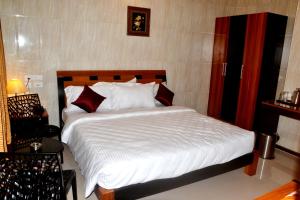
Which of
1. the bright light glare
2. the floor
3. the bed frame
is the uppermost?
the bright light glare

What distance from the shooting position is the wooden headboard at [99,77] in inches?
140

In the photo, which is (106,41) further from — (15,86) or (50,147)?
(50,147)

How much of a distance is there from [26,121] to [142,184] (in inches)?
70.3

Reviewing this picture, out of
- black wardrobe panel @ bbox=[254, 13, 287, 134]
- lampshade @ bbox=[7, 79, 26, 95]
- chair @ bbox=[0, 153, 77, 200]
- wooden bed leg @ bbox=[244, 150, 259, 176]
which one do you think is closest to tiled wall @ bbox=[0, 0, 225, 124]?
lampshade @ bbox=[7, 79, 26, 95]

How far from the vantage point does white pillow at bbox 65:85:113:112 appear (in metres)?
3.42

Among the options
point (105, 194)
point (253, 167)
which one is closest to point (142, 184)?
point (105, 194)

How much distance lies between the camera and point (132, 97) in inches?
143

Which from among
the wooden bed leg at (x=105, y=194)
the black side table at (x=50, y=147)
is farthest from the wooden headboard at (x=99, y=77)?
the wooden bed leg at (x=105, y=194)

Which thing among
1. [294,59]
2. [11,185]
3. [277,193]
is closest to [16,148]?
[11,185]

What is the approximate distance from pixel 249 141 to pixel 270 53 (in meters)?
1.77

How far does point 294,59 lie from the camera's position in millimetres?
3770

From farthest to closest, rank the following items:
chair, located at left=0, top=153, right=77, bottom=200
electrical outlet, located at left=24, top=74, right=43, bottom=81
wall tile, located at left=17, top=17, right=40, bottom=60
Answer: electrical outlet, located at left=24, top=74, right=43, bottom=81
wall tile, located at left=17, top=17, right=40, bottom=60
chair, located at left=0, top=153, right=77, bottom=200

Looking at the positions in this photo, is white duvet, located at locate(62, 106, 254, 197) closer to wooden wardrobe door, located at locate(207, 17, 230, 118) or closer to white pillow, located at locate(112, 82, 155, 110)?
white pillow, located at locate(112, 82, 155, 110)

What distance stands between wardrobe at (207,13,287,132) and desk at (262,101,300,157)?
0.24 metres
